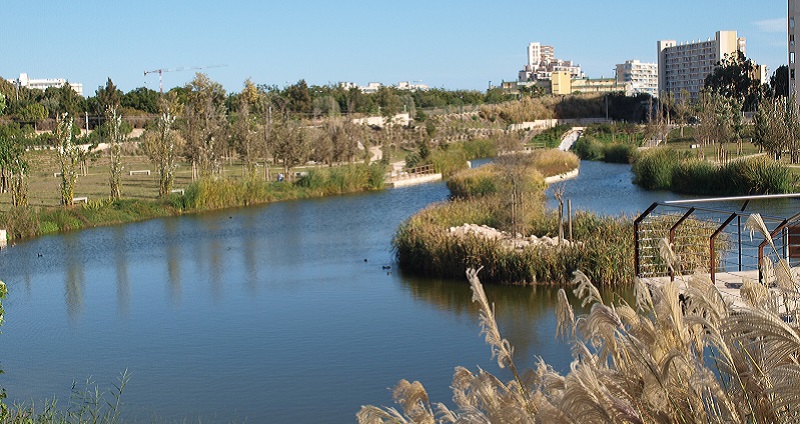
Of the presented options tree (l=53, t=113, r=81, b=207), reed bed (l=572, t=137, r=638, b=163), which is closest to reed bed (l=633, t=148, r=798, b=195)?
reed bed (l=572, t=137, r=638, b=163)

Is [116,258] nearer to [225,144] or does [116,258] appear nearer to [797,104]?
[225,144]

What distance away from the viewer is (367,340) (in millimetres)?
12039

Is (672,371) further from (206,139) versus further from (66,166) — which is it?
(206,139)

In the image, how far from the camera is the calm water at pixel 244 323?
10062 mm

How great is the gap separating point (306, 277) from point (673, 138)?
33986 mm

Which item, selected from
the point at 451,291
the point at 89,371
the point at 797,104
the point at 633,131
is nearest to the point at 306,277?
the point at 451,291

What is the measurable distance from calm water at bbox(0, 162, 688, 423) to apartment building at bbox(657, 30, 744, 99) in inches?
3037

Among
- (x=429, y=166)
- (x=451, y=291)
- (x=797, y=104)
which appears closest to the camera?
(x=451, y=291)

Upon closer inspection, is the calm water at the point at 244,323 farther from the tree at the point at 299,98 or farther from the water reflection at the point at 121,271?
the tree at the point at 299,98

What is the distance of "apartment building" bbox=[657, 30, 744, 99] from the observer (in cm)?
9188

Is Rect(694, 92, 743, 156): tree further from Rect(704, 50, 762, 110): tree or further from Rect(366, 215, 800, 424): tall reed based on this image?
Rect(366, 215, 800, 424): tall reed

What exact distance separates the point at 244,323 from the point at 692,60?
89.3 metres

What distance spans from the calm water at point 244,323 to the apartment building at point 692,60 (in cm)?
7715

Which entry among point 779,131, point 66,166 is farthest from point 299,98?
point 779,131
